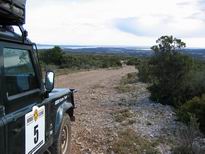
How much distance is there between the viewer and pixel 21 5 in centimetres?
480

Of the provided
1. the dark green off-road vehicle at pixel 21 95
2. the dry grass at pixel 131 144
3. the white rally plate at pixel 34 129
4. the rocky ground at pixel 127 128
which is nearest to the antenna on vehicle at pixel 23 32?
the dark green off-road vehicle at pixel 21 95

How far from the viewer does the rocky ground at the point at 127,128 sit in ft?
28.8

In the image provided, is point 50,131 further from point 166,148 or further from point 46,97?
point 166,148

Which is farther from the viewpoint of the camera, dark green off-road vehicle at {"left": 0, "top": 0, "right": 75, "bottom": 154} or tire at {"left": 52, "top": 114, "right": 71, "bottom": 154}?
tire at {"left": 52, "top": 114, "right": 71, "bottom": 154}

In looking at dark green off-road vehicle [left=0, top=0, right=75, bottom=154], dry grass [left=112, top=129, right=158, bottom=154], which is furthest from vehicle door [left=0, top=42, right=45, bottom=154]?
dry grass [left=112, top=129, right=158, bottom=154]

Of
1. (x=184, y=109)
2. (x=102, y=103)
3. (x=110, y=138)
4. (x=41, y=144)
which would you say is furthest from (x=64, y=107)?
(x=102, y=103)

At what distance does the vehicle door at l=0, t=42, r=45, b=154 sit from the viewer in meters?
4.37

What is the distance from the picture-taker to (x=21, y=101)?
480 cm

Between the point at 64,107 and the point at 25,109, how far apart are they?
2.11 metres

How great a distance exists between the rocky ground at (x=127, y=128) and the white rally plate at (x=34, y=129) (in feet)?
9.69

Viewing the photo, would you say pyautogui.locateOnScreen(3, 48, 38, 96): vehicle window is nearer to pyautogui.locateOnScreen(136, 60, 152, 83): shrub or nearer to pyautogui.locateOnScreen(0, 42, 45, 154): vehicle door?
pyautogui.locateOnScreen(0, 42, 45, 154): vehicle door

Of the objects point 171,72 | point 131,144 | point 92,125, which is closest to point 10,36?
point 131,144

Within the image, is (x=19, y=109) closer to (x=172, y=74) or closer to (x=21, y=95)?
(x=21, y=95)

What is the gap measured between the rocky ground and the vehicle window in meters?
3.28
